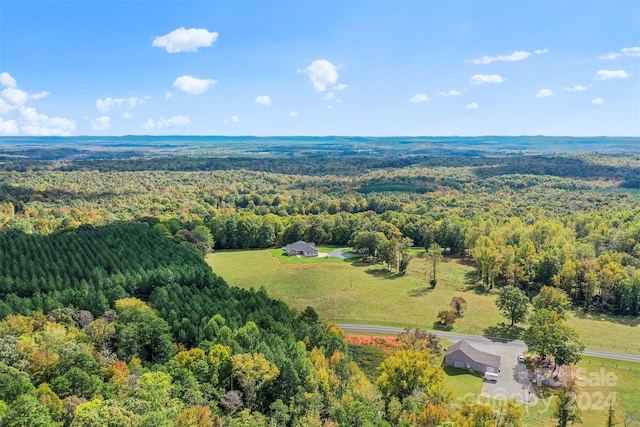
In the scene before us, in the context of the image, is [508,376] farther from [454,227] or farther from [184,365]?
[454,227]

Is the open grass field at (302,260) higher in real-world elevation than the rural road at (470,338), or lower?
higher

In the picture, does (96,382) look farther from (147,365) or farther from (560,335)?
(560,335)

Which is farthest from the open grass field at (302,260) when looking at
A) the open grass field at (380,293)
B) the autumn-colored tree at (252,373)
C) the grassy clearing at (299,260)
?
the autumn-colored tree at (252,373)

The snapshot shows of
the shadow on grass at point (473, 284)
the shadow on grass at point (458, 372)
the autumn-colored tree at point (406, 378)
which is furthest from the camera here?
the shadow on grass at point (473, 284)

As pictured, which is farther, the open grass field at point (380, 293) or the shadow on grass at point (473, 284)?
the shadow on grass at point (473, 284)

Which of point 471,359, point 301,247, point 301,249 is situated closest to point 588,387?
point 471,359

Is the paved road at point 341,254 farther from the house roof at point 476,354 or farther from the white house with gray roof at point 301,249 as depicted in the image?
the house roof at point 476,354

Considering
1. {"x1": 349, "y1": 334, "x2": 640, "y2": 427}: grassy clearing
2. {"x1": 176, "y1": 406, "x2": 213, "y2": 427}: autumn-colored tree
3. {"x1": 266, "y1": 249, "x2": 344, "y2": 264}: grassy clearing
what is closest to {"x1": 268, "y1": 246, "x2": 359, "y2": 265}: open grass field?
{"x1": 266, "y1": 249, "x2": 344, "y2": 264}: grassy clearing

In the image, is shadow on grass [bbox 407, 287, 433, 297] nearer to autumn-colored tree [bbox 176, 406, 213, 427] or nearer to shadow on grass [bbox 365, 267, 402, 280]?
shadow on grass [bbox 365, 267, 402, 280]
